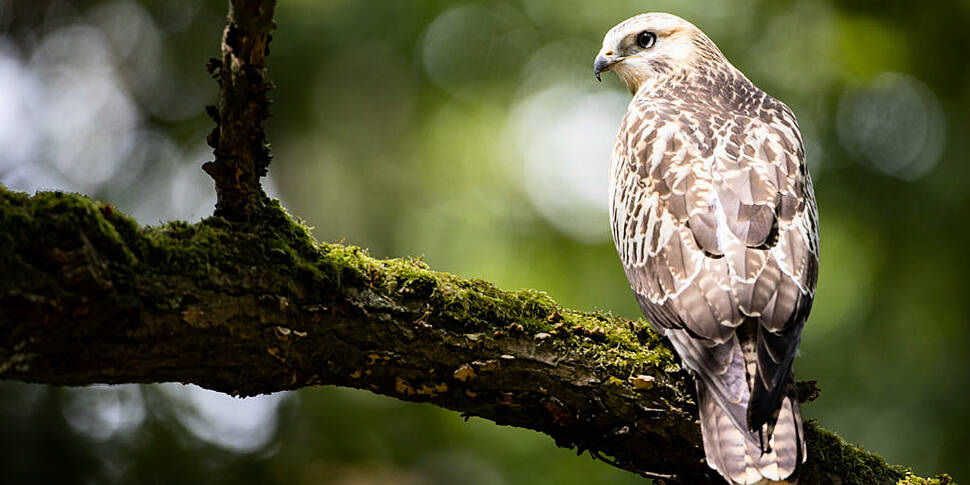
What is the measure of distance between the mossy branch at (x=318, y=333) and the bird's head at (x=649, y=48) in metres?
2.51

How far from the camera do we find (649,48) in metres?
5.73

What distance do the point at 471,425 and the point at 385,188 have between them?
106 inches

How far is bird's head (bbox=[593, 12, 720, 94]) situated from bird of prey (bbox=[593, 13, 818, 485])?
0.48 metres

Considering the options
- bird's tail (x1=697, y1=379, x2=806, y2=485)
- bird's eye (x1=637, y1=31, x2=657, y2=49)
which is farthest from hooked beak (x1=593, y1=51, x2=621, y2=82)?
bird's tail (x1=697, y1=379, x2=806, y2=485)

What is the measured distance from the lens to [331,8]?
28.7 ft

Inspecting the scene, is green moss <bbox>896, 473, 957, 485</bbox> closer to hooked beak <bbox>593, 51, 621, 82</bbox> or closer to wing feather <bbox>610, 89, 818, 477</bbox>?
wing feather <bbox>610, 89, 818, 477</bbox>

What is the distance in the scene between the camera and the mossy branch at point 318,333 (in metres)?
2.48

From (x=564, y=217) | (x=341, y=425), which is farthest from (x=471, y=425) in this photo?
(x=564, y=217)

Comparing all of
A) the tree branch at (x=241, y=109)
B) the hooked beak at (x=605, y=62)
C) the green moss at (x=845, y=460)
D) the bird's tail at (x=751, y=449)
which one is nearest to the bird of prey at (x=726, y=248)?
the bird's tail at (x=751, y=449)

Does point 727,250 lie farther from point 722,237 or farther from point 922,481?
point 922,481

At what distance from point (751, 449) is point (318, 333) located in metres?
1.65

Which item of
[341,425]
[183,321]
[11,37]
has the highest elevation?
[11,37]

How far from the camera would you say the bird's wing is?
3.30 meters

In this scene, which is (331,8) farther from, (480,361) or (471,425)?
(480,361)
